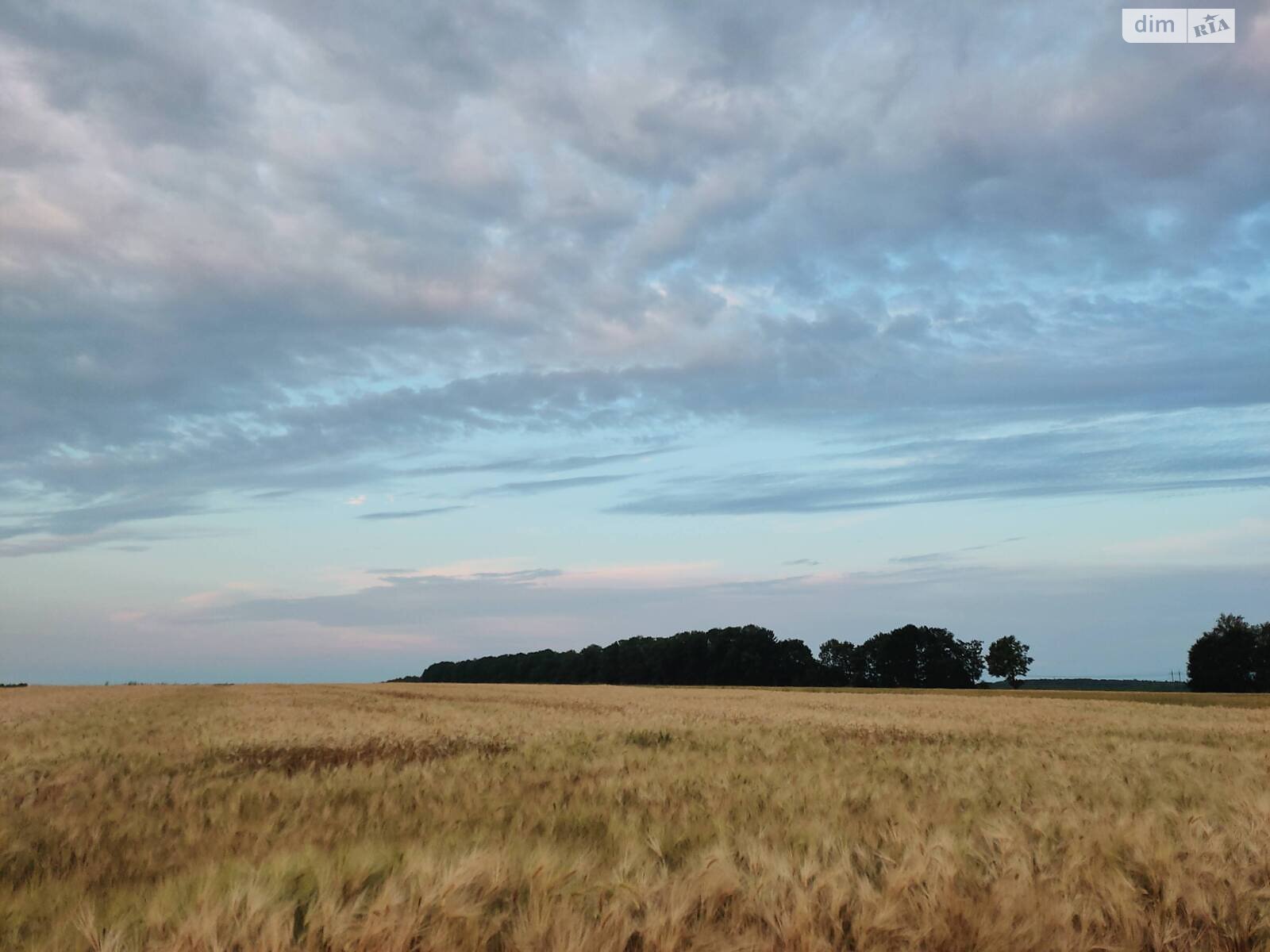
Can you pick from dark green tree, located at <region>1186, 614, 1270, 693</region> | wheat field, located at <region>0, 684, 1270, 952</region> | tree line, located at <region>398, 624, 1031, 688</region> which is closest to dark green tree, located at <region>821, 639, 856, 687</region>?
tree line, located at <region>398, 624, 1031, 688</region>

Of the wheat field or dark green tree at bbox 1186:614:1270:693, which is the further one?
dark green tree at bbox 1186:614:1270:693

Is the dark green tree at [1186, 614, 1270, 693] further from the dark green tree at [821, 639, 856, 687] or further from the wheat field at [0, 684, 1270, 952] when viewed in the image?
the wheat field at [0, 684, 1270, 952]

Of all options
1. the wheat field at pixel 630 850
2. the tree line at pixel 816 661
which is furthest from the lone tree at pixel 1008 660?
the wheat field at pixel 630 850

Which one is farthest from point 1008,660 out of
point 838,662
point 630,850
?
point 630,850

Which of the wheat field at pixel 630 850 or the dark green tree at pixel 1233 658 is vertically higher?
the wheat field at pixel 630 850

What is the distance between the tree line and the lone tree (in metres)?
0.09

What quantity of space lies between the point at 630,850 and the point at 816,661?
9252 centimetres

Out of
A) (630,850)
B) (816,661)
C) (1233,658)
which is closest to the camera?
(630,850)

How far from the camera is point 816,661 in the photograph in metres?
91.9

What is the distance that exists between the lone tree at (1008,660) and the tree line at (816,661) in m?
0.09

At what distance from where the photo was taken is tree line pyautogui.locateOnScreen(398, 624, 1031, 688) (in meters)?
89.6

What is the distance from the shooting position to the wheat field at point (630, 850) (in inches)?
114

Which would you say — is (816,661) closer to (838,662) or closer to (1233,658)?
(838,662)

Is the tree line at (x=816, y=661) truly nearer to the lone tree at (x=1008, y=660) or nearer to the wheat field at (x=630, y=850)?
the lone tree at (x=1008, y=660)
